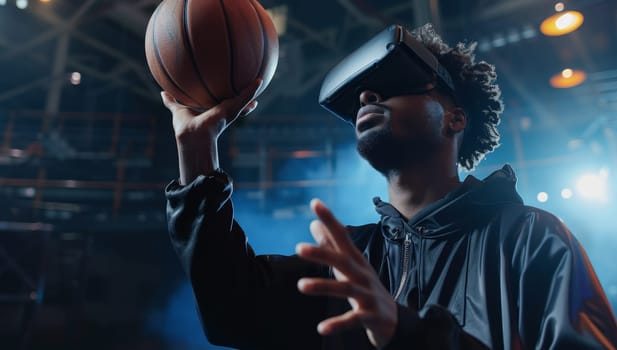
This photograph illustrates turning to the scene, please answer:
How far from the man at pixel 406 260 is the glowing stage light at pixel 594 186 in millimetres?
5701

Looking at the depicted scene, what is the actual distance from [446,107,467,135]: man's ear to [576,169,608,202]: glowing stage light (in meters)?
5.81

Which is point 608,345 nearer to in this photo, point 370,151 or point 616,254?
point 370,151

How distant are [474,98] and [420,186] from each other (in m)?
0.56

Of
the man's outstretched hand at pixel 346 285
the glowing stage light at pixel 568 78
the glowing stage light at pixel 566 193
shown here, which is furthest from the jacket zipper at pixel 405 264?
the glowing stage light at pixel 568 78

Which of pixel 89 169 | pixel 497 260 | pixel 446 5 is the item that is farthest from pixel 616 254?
pixel 89 169

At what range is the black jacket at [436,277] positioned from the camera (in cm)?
86

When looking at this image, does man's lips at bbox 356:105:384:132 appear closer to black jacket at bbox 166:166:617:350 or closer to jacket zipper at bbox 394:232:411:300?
black jacket at bbox 166:166:617:350

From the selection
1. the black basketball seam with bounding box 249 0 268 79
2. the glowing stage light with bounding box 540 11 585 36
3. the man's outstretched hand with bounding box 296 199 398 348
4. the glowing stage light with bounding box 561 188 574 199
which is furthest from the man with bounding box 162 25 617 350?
the glowing stage light with bounding box 561 188 574 199

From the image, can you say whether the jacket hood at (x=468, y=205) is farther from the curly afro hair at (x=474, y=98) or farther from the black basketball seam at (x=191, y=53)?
the black basketball seam at (x=191, y=53)

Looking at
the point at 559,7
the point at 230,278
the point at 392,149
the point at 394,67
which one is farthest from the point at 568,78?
the point at 230,278

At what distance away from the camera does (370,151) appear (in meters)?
1.36

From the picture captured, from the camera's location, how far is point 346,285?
0.65 meters

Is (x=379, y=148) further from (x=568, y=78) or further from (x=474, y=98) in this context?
(x=568, y=78)

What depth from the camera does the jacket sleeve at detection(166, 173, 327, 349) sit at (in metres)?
1.11
